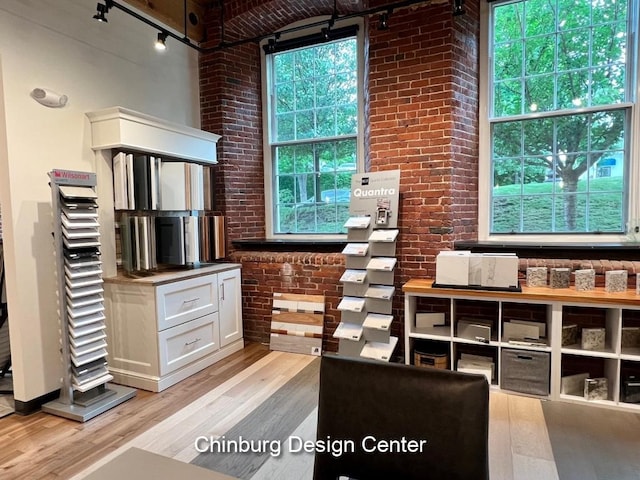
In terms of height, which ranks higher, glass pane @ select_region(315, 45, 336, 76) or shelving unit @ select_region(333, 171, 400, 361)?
glass pane @ select_region(315, 45, 336, 76)

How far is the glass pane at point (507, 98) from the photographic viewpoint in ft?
11.9

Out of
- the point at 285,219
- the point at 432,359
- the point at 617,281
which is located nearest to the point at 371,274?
the point at 432,359

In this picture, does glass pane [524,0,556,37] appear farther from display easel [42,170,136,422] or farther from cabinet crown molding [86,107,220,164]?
display easel [42,170,136,422]

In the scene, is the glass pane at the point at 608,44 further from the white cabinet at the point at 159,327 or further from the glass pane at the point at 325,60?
the white cabinet at the point at 159,327

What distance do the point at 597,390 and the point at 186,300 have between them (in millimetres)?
3136

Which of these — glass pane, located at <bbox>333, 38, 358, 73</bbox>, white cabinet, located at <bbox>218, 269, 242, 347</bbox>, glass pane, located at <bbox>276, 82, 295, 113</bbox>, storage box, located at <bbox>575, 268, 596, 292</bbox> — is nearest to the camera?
storage box, located at <bbox>575, 268, 596, 292</bbox>

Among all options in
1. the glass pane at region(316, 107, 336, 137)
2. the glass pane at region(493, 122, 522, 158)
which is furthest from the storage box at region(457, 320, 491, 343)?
the glass pane at region(316, 107, 336, 137)

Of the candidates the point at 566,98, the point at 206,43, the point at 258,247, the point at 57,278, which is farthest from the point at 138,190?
the point at 566,98

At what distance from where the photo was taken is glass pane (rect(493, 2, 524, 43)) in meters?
3.59

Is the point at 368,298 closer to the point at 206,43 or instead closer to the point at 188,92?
the point at 188,92

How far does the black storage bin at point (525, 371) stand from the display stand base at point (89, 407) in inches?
109

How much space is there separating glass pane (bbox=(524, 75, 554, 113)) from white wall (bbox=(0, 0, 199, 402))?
3616 millimetres

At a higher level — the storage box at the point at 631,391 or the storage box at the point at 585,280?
the storage box at the point at 585,280

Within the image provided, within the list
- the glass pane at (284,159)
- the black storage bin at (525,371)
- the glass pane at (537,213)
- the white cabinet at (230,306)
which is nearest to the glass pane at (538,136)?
the glass pane at (537,213)
